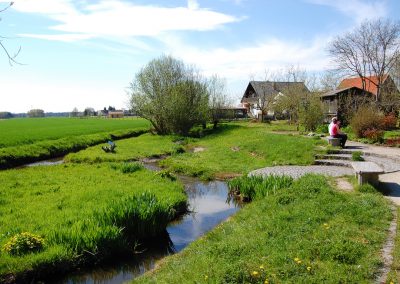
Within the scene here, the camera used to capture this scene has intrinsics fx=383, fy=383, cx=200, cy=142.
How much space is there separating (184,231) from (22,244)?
3.84m

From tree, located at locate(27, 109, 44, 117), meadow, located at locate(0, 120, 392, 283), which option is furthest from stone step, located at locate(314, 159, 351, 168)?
tree, located at locate(27, 109, 44, 117)

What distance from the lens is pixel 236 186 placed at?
1270 cm

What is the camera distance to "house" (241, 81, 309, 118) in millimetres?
45944

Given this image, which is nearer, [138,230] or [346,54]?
[138,230]

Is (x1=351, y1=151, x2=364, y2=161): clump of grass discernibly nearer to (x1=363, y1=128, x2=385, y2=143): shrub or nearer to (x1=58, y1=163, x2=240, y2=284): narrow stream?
(x1=58, y1=163, x2=240, y2=284): narrow stream

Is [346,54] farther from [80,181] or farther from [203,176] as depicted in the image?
[80,181]

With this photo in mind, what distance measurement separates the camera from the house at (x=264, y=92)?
45.9 metres

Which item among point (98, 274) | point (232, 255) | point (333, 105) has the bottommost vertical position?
point (98, 274)

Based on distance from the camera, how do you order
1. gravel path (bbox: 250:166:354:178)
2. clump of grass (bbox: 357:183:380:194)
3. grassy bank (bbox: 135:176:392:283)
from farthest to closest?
gravel path (bbox: 250:166:354:178)
clump of grass (bbox: 357:183:380:194)
grassy bank (bbox: 135:176:392:283)

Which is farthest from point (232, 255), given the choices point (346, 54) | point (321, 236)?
point (346, 54)

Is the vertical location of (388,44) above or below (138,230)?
above

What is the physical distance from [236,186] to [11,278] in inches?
303

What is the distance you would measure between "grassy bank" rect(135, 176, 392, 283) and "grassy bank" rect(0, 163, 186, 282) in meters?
1.36

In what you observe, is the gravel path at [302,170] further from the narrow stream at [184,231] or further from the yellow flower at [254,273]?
the yellow flower at [254,273]
